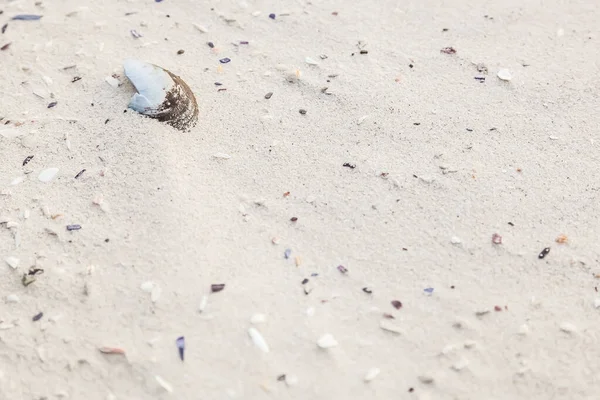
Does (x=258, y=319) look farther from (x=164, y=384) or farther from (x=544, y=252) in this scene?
(x=544, y=252)

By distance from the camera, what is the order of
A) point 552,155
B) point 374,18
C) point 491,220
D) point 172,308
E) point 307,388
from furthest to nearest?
1. point 374,18
2. point 552,155
3. point 491,220
4. point 172,308
5. point 307,388

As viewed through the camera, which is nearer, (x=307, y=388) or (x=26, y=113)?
(x=307, y=388)

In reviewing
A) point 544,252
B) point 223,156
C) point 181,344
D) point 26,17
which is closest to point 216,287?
point 181,344

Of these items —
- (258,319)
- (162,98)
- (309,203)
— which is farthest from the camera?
(162,98)

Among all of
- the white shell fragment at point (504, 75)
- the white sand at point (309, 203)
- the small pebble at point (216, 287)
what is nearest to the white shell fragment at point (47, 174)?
the white sand at point (309, 203)

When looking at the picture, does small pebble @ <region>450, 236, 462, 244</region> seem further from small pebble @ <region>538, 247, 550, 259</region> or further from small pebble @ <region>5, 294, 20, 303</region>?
small pebble @ <region>5, 294, 20, 303</region>

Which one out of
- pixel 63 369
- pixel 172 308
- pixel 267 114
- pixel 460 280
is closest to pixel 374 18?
pixel 267 114

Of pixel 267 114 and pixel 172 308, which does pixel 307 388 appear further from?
pixel 267 114
